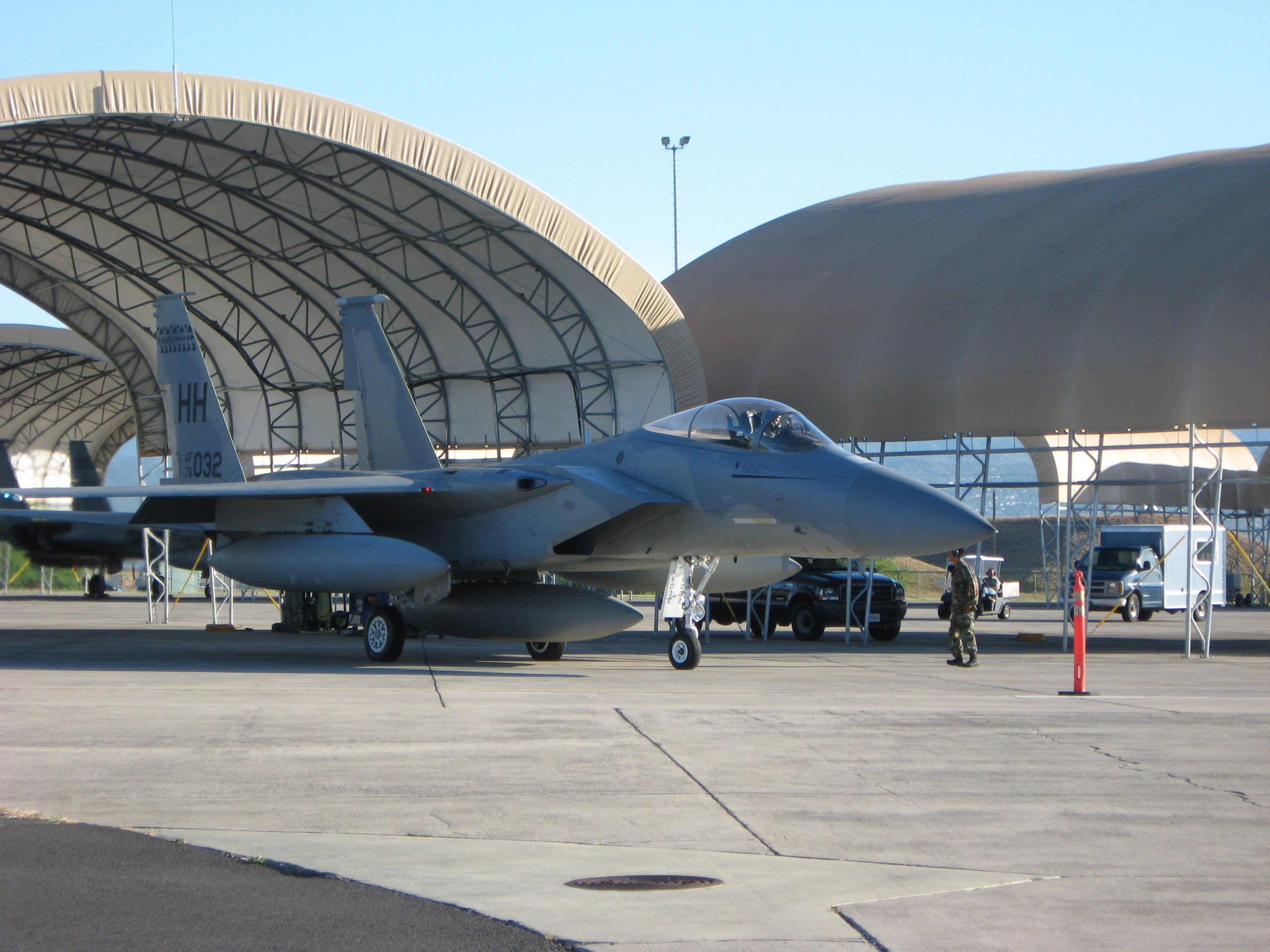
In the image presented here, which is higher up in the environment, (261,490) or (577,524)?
(261,490)

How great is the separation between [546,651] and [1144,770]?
972cm

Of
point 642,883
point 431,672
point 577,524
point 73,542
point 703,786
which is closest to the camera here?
point 642,883

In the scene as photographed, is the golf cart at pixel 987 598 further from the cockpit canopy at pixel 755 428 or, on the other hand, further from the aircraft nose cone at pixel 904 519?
the aircraft nose cone at pixel 904 519

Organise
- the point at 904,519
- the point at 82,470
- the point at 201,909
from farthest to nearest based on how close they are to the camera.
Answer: the point at 82,470 → the point at 904,519 → the point at 201,909

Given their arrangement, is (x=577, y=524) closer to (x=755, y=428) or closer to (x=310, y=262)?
(x=755, y=428)

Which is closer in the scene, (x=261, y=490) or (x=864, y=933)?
(x=864, y=933)

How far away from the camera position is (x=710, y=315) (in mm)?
30109

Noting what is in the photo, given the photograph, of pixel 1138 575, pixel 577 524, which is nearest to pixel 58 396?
pixel 1138 575

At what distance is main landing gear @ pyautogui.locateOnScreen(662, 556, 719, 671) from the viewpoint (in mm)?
14398

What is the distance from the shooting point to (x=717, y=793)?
685 cm

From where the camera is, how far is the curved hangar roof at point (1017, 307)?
2094cm

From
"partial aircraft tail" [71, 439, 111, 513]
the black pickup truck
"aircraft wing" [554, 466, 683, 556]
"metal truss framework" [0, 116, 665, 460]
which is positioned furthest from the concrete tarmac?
"partial aircraft tail" [71, 439, 111, 513]

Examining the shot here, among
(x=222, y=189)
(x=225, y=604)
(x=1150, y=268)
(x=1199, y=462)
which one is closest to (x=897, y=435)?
(x=1150, y=268)

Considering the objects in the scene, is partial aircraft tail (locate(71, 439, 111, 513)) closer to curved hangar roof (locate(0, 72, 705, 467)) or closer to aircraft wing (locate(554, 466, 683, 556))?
curved hangar roof (locate(0, 72, 705, 467))
